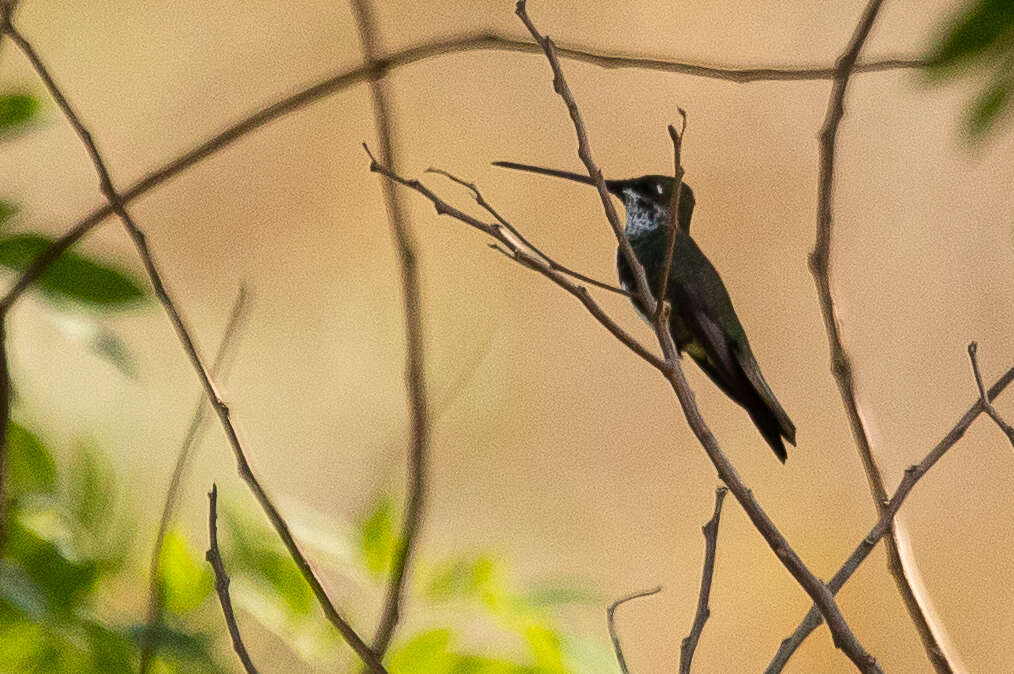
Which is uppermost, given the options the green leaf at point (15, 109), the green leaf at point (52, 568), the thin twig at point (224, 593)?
the green leaf at point (15, 109)

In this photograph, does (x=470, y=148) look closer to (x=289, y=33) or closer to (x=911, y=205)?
(x=289, y=33)

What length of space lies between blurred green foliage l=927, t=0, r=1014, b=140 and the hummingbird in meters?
0.40

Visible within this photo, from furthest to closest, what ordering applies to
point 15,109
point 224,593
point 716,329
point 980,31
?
point 716,329
point 15,109
point 224,593
point 980,31

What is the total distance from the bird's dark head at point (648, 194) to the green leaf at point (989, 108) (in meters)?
0.98

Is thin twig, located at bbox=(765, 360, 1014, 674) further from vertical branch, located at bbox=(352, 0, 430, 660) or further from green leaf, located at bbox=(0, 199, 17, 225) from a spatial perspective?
green leaf, located at bbox=(0, 199, 17, 225)

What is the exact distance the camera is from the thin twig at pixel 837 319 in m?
0.76

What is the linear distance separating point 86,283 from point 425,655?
490 mm

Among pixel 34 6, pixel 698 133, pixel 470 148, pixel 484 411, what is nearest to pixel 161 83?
pixel 34 6

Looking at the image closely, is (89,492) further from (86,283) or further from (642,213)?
(642,213)

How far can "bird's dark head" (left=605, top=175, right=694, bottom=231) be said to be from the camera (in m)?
1.69

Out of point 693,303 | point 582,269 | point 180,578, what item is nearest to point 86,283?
point 180,578

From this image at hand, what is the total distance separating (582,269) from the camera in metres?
3.09

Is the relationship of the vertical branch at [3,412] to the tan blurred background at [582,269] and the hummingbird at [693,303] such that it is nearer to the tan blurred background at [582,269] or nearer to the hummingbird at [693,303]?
the hummingbird at [693,303]

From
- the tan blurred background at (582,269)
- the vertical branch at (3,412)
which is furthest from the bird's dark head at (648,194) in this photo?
the tan blurred background at (582,269)
